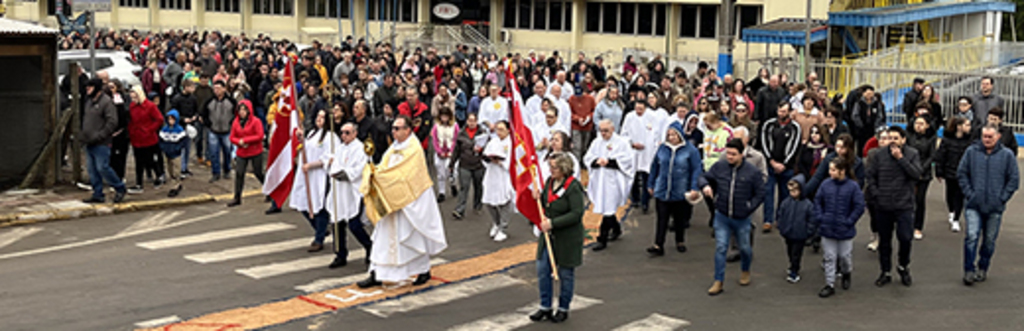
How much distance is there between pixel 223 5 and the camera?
59500 mm

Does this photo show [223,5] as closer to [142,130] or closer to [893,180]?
[142,130]

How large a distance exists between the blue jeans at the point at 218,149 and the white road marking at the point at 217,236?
11.9 feet

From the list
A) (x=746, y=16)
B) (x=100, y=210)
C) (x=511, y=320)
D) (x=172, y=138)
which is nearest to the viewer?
(x=511, y=320)

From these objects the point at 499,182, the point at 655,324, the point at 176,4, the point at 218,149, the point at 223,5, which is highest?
the point at 176,4

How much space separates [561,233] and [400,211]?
187 cm

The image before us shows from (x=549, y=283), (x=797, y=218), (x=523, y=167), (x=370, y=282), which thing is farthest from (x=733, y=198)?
(x=370, y=282)

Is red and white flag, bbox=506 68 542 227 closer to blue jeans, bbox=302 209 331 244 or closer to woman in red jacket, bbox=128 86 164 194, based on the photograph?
blue jeans, bbox=302 209 331 244

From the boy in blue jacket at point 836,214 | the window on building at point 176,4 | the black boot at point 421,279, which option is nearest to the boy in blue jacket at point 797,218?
the boy in blue jacket at point 836,214

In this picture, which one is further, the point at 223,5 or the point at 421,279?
the point at 223,5

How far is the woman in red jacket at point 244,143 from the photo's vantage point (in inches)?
639

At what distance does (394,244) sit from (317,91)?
8550 millimetres

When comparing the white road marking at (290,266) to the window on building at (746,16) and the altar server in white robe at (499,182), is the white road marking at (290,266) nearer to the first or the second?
the altar server in white robe at (499,182)

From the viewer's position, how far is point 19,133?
667 inches

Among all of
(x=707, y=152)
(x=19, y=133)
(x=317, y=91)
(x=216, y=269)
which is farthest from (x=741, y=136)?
(x=19, y=133)
